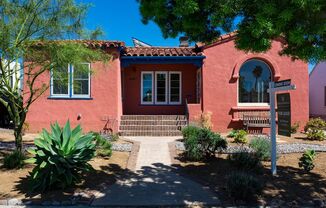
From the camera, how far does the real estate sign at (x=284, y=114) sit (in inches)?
289

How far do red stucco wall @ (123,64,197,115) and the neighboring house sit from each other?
37.5ft

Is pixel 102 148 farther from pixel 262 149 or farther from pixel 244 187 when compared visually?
pixel 244 187

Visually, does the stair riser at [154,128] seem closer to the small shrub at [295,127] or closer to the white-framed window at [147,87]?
the white-framed window at [147,87]

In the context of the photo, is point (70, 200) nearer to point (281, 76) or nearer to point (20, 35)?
point (20, 35)

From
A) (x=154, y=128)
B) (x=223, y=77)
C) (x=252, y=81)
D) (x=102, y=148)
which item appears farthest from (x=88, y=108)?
(x=252, y=81)

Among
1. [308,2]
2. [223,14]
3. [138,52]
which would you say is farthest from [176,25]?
[138,52]

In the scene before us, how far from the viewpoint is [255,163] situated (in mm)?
8141

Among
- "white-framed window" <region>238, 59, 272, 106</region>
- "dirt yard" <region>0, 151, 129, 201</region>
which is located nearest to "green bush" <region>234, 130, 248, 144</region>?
"white-framed window" <region>238, 59, 272, 106</region>

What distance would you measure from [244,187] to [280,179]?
175cm

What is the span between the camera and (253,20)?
5.39m

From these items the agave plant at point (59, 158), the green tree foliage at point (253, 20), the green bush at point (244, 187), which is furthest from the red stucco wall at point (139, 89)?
the green tree foliage at point (253, 20)

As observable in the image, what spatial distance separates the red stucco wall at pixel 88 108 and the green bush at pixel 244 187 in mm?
9307

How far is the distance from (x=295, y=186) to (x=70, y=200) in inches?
183

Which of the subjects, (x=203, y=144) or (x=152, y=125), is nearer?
(x=203, y=144)
